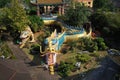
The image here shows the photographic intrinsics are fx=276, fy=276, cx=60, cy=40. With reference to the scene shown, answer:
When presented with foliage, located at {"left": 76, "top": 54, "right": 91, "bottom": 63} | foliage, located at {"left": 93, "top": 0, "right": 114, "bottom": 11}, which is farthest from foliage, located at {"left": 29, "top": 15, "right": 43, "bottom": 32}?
foliage, located at {"left": 93, "top": 0, "right": 114, "bottom": 11}

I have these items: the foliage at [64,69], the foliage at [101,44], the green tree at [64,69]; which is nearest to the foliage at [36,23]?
the foliage at [101,44]

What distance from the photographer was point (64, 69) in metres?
28.4

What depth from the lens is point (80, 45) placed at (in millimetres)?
34188

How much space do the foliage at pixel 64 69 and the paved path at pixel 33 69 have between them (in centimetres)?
67

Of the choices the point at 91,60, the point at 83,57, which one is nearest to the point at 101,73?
the point at 91,60

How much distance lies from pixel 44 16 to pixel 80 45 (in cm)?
1014

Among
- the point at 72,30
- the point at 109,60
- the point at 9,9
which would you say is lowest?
A: the point at 109,60

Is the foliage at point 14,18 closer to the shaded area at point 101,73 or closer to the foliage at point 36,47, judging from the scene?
the foliage at point 36,47

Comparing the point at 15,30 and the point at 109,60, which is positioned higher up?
the point at 15,30

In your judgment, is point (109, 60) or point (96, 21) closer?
point (109, 60)

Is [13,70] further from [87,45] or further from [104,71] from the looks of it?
[87,45]

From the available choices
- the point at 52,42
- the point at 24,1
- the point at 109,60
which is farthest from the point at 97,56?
the point at 24,1

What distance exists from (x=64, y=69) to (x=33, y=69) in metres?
3.42

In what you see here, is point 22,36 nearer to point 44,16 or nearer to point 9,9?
point 9,9
